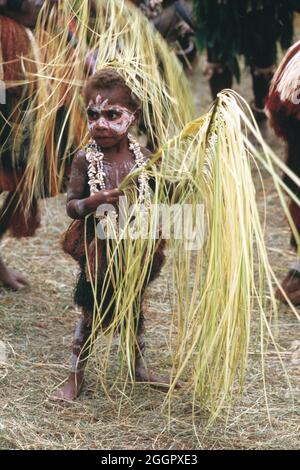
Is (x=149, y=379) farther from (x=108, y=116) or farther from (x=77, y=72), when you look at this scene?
(x=77, y=72)

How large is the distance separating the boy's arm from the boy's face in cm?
9

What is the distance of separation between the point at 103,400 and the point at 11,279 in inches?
45.7

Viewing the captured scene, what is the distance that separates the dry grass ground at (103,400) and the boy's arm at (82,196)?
1.93 ft

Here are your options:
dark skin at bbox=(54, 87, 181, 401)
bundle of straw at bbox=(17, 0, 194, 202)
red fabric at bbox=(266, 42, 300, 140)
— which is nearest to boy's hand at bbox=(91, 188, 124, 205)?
dark skin at bbox=(54, 87, 181, 401)

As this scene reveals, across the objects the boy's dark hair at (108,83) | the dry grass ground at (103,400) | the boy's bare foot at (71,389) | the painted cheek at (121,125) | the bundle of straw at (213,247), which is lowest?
the dry grass ground at (103,400)

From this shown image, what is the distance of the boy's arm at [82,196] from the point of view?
270 centimetres

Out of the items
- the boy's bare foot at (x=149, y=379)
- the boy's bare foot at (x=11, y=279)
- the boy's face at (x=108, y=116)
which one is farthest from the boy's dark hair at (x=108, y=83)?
the boy's bare foot at (x=11, y=279)

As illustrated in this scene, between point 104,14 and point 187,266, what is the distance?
1.22 metres

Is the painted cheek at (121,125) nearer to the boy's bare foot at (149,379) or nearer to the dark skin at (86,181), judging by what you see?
the dark skin at (86,181)

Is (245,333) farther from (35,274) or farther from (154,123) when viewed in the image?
(35,274)

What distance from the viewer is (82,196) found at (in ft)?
9.22

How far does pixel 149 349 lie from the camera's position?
11.0 feet

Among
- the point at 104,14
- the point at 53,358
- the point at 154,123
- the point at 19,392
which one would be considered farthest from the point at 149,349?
the point at 104,14
